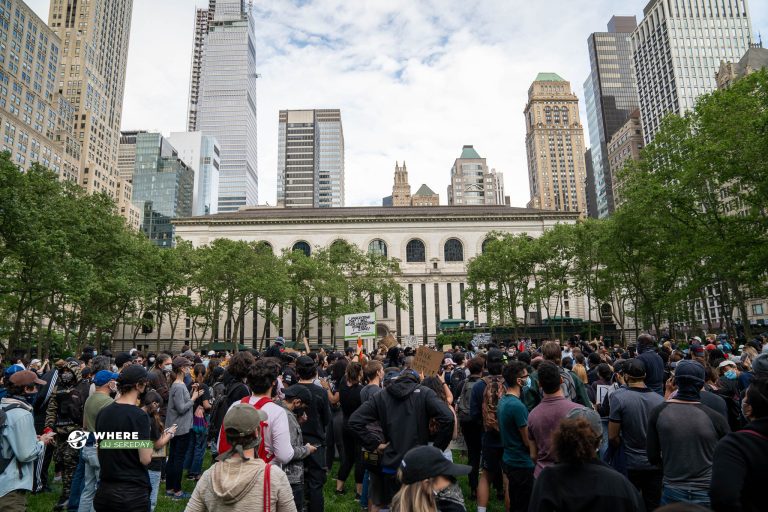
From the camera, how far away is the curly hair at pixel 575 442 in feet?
9.87

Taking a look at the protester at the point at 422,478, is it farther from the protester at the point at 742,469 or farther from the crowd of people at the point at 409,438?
the protester at the point at 742,469

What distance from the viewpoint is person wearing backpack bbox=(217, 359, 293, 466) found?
15.3 ft

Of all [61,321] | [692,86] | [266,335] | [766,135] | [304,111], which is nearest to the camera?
[766,135]

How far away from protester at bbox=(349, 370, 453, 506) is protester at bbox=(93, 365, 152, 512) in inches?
84.6

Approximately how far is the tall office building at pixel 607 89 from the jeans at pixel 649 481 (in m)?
129

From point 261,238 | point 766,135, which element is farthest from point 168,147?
point 766,135

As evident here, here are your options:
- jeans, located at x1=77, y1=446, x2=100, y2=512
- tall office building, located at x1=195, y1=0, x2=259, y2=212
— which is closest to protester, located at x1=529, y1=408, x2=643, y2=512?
jeans, located at x1=77, y1=446, x2=100, y2=512

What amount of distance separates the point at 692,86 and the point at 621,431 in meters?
112

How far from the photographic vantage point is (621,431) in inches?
228

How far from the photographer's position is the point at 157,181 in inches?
5655

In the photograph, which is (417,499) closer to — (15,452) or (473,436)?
(15,452)

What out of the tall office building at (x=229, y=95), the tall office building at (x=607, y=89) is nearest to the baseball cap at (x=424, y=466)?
the tall office building at (x=607, y=89)

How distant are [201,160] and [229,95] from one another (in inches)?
951

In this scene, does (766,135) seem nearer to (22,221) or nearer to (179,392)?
(179,392)
